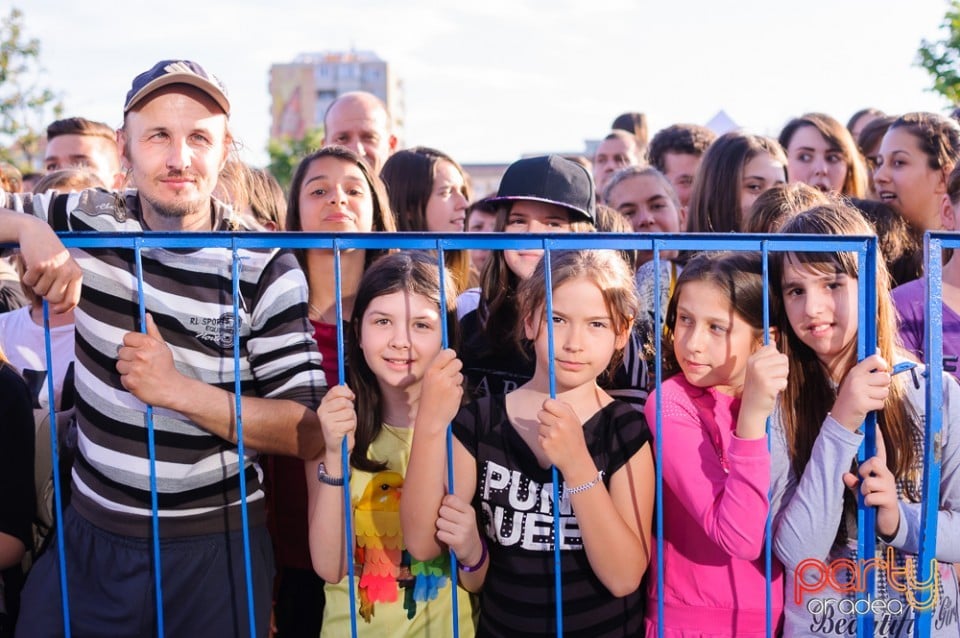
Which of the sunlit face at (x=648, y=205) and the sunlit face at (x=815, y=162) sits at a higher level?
the sunlit face at (x=815, y=162)

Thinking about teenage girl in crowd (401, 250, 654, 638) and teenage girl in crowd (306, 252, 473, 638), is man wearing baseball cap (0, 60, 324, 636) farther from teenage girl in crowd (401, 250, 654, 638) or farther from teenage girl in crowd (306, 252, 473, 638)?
teenage girl in crowd (401, 250, 654, 638)

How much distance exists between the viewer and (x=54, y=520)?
116 inches

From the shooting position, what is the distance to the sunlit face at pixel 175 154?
287 centimetres

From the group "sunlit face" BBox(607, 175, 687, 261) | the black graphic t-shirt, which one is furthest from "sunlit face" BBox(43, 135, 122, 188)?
the black graphic t-shirt

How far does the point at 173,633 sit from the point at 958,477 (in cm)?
230

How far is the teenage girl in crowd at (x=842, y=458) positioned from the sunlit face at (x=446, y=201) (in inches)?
93.3

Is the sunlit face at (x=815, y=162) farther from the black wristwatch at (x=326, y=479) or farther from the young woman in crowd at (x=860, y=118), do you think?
the black wristwatch at (x=326, y=479)

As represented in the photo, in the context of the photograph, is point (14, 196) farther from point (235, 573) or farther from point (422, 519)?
point (422, 519)

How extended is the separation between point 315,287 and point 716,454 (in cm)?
180

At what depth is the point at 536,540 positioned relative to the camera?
2666mm

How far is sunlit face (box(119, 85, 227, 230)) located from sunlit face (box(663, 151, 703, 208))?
375 cm

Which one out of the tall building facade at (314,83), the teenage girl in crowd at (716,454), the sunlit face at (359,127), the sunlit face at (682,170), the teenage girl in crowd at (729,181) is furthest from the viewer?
the tall building facade at (314,83)

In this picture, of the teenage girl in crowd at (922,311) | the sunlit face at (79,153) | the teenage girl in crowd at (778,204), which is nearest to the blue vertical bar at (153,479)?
the teenage girl in crowd at (778,204)

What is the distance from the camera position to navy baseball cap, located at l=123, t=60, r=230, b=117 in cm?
290
